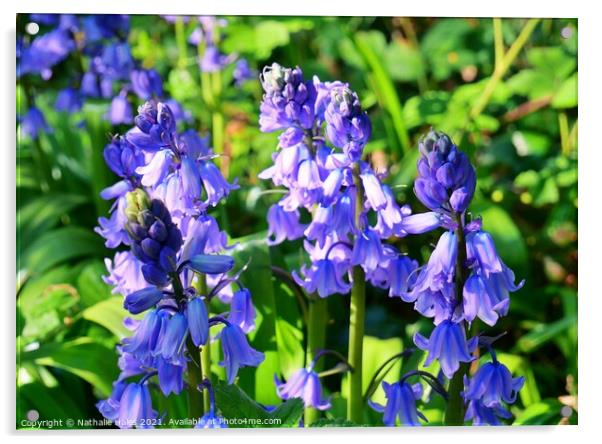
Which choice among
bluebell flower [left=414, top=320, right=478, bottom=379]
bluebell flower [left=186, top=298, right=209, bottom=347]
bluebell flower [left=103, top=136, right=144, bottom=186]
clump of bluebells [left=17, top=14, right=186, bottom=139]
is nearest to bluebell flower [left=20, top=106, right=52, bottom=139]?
clump of bluebells [left=17, top=14, right=186, bottom=139]

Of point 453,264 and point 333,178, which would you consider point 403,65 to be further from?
point 453,264

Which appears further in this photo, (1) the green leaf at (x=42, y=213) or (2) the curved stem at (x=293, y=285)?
(1) the green leaf at (x=42, y=213)

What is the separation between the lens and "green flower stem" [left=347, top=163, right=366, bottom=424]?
1893 mm

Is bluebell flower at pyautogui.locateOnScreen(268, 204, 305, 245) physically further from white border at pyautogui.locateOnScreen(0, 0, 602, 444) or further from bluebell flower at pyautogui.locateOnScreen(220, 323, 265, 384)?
white border at pyautogui.locateOnScreen(0, 0, 602, 444)

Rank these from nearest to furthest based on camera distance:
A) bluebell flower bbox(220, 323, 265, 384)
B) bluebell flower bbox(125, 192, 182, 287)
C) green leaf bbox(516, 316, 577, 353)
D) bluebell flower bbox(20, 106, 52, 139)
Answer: bluebell flower bbox(125, 192, 182, 287) → bluebell flower bbox(220, 323, 265, 384) → green leaf bbox(516, 316, 577, 353) → bluebell flower bbox(20, 106, 52, 139)

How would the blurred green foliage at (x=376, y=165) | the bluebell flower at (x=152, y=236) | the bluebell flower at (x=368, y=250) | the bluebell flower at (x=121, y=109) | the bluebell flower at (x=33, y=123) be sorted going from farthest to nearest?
the bluebell flower at (x=33, y=123), the bluebell flower at (x=121, y=109), the blurred green foliage at (x=376, y=165), the bluebell flower at (x=368, y=250), the bluebell flower at (x=152, y=236)

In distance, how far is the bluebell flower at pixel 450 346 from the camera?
1.67 m

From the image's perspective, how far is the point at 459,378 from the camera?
1.77 metres

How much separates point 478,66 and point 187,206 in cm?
144

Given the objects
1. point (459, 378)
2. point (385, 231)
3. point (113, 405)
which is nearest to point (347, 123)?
point (385, 231)

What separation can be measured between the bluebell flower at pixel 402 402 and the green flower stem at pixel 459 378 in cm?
8

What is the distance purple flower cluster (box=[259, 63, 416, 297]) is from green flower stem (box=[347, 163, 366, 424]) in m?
0.02

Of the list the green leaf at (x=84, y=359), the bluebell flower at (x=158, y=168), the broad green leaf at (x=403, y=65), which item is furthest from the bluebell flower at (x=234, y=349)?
the broad green leaf at (x=403, y=65)
